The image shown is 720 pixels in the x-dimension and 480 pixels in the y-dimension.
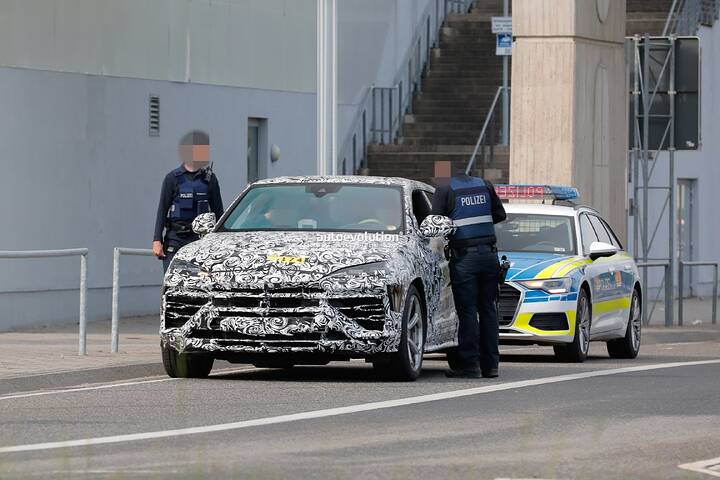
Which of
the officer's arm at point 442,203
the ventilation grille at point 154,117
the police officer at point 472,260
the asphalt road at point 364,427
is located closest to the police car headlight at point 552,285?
the asphalt road at point 364,427

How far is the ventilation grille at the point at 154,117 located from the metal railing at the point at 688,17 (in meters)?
14.2

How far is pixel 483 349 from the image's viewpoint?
1578 centimetres

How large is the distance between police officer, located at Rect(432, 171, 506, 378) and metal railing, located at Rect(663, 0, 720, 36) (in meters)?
21.2

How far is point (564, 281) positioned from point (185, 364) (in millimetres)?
4671

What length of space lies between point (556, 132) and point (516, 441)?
15.5 metres

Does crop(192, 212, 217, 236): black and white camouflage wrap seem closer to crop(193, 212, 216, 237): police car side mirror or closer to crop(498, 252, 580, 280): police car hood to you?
crop(193, 212, 216, 237): police car side mirror

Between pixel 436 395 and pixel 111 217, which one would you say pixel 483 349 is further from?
pixel 111 217

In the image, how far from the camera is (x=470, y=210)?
15648mm

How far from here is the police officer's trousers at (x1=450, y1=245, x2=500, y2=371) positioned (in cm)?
1562

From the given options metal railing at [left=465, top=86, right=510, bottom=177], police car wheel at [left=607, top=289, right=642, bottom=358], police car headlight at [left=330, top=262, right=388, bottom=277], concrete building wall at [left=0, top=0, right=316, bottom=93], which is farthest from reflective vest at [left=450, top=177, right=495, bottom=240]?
metal railing at [left=465, top=86, right=510, bottom=177]

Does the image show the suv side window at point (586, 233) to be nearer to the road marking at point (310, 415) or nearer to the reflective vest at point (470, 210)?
the road marking at point (310, 415)

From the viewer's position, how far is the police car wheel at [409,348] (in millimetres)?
14547

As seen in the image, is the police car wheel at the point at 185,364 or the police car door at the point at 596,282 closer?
the police car wheel at the point at 185,364

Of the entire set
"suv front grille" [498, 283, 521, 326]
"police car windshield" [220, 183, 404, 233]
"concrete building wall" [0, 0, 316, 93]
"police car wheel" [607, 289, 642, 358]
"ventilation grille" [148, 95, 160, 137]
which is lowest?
"police car wheel" [607, 289, 642, 358]
